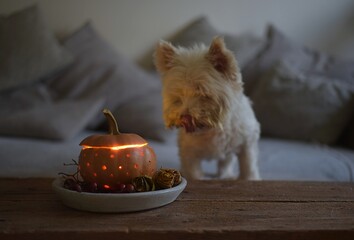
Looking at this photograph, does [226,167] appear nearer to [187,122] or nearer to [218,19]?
[187,122]

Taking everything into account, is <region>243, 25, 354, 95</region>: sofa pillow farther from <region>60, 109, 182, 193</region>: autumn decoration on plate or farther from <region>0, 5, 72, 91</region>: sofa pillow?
<region>60, 109, 182, 193</region>: autumn decoration on plate

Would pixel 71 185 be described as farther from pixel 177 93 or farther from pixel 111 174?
pixel 177 93

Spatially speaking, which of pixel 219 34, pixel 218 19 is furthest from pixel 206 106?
pixel 218 19

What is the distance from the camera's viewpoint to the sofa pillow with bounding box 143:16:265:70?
2375 millimetres

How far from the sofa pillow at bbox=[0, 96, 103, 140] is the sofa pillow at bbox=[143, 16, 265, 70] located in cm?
79

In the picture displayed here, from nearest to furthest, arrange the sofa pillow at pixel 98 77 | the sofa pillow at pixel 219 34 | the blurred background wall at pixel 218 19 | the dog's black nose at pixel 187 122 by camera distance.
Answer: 1. the dog's black nose at pixel 187 122
2. the sofa pillow at pixel 98 77
3. the sofa pillow at pixel 219 34
4. the blurred background wall at pixel 218 19

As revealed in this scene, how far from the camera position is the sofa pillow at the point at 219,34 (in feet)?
7.79

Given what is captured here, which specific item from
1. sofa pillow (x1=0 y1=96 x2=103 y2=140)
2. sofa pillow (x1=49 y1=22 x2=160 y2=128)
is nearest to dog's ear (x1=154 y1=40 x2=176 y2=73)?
sofa pillow (x1=0 y1=96 x2=103 y2=140)

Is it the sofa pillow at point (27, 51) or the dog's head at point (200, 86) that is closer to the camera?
the dog's head at point (200, 86)

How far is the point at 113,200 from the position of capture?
0.83 m

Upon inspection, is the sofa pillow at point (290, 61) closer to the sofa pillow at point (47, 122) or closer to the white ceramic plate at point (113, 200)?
the sofa pillow at point (47, 122)

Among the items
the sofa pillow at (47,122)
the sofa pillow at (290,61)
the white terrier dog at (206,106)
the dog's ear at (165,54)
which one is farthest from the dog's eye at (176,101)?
the sofa pillow at (290,61)

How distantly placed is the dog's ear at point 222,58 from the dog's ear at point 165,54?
0.13m

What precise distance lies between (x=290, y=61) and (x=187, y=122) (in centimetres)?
130
